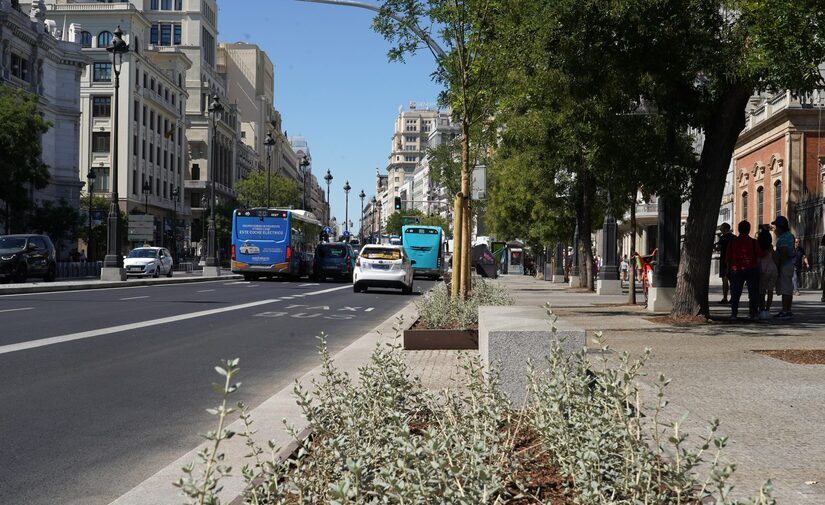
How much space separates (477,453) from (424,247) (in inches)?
2233

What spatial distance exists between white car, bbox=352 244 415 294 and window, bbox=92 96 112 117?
55766 millimetres

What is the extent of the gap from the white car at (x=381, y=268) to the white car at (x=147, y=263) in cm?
1828

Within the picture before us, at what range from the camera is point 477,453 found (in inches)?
145

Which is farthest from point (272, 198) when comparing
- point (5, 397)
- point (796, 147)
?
point (5, 397)

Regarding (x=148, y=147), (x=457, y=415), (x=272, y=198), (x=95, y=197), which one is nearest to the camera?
(x=457, y=415)

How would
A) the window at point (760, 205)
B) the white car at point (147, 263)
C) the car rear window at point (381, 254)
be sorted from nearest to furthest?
the car rear window at point (381, 254), the window at point (760, 205), the white car at point (147, 263)

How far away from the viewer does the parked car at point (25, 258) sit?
3506 centimetres

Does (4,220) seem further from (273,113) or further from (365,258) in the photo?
(273,113)

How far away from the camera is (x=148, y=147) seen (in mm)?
87750

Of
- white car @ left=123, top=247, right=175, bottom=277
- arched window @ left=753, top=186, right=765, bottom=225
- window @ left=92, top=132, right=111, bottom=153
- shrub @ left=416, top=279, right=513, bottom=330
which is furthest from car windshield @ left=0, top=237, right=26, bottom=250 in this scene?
window @ left=92, top=132, right=111, bottom=153

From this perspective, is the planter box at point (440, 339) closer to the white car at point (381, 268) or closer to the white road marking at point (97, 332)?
the white road marking at point (97, 332)

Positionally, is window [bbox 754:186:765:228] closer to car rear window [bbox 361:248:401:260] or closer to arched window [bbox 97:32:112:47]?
car rear window [bbox 361:248:401:260]

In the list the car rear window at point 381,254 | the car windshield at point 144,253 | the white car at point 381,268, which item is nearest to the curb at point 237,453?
the white car at point 381,268

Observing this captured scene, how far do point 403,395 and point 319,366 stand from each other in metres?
5.35
